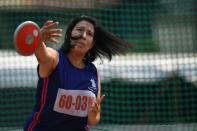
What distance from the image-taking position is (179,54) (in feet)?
28.1

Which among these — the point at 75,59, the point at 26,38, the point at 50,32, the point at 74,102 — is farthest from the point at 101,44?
the point at 26,38

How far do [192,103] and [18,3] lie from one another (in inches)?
106

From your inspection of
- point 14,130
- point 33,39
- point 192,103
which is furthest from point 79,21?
point 192,103

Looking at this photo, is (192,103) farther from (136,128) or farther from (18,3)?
(18,3)

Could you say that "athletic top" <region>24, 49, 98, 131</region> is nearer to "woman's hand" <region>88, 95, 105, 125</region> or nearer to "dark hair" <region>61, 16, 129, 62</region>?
"woman's hand" <region>88, 95, 105, 125</region>

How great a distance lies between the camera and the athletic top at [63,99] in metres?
4.59

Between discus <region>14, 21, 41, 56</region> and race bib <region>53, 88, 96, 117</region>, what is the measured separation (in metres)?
0.54

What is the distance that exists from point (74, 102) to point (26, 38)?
75cm

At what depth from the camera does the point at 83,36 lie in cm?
473

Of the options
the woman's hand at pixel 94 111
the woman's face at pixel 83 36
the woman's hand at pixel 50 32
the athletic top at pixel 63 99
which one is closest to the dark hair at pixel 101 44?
the woman's face at pixel 83 36

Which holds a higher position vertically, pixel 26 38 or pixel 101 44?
pixel 26 38

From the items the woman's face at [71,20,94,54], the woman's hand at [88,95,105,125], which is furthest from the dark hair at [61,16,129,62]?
the woman's hand at [88,95,105,125]

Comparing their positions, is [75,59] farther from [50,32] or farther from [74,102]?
[50,32]

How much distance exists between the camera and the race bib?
4637 mm
